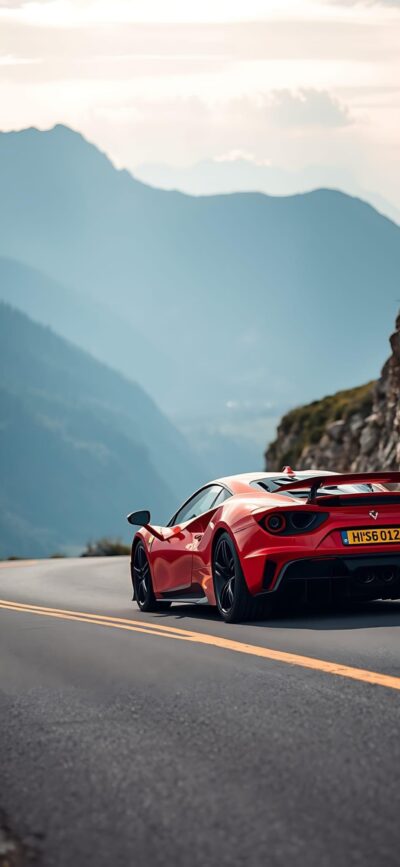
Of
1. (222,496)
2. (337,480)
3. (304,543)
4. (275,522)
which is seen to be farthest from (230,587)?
(337,480)

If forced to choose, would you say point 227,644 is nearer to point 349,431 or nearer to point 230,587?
point 230,587

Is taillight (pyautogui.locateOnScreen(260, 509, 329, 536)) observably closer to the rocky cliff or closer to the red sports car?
the red sports car

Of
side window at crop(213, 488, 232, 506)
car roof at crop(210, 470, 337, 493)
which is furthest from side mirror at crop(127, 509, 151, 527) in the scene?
side window at crop(213, 488, 232, 506)

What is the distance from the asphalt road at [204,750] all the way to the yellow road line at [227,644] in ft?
0.11

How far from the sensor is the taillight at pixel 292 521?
8.45m

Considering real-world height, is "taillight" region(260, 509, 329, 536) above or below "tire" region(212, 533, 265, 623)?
above

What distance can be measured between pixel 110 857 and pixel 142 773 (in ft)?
3.03

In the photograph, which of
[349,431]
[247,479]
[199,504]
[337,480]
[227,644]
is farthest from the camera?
[349,431]

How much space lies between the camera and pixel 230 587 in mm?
8859

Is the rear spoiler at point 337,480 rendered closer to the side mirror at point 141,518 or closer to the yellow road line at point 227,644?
the yellow road line at point 227,644

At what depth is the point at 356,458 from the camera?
130 ft

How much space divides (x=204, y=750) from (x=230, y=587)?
4442mm

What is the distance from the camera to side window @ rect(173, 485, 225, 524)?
32.1 ft

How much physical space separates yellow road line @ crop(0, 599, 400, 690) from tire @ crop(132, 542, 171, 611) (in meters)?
0.40
